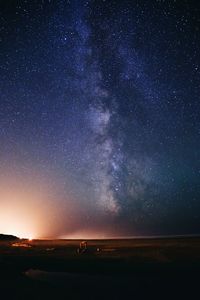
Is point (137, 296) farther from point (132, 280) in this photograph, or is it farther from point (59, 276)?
point (59, 276)

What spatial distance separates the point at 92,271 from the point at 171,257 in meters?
7.50

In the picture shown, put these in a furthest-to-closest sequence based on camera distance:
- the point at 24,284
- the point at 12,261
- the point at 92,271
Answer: the point at 12,261, the point at 92,271, the point at 24,284

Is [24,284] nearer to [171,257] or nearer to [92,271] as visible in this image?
[92,271]

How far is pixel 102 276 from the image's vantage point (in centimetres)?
2447

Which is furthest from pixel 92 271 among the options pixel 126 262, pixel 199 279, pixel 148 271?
pixel 199 279

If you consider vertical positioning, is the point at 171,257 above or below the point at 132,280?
above

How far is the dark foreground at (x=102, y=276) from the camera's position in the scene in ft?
65.3

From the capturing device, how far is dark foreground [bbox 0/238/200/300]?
19.9 m

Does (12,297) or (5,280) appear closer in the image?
(12,297)

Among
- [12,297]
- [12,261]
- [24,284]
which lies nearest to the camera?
[12,297]

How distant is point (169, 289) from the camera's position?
19.9 meters

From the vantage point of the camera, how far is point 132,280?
22.7 metres

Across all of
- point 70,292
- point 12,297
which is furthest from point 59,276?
point 12,297

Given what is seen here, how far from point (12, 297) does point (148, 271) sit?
1091cm
